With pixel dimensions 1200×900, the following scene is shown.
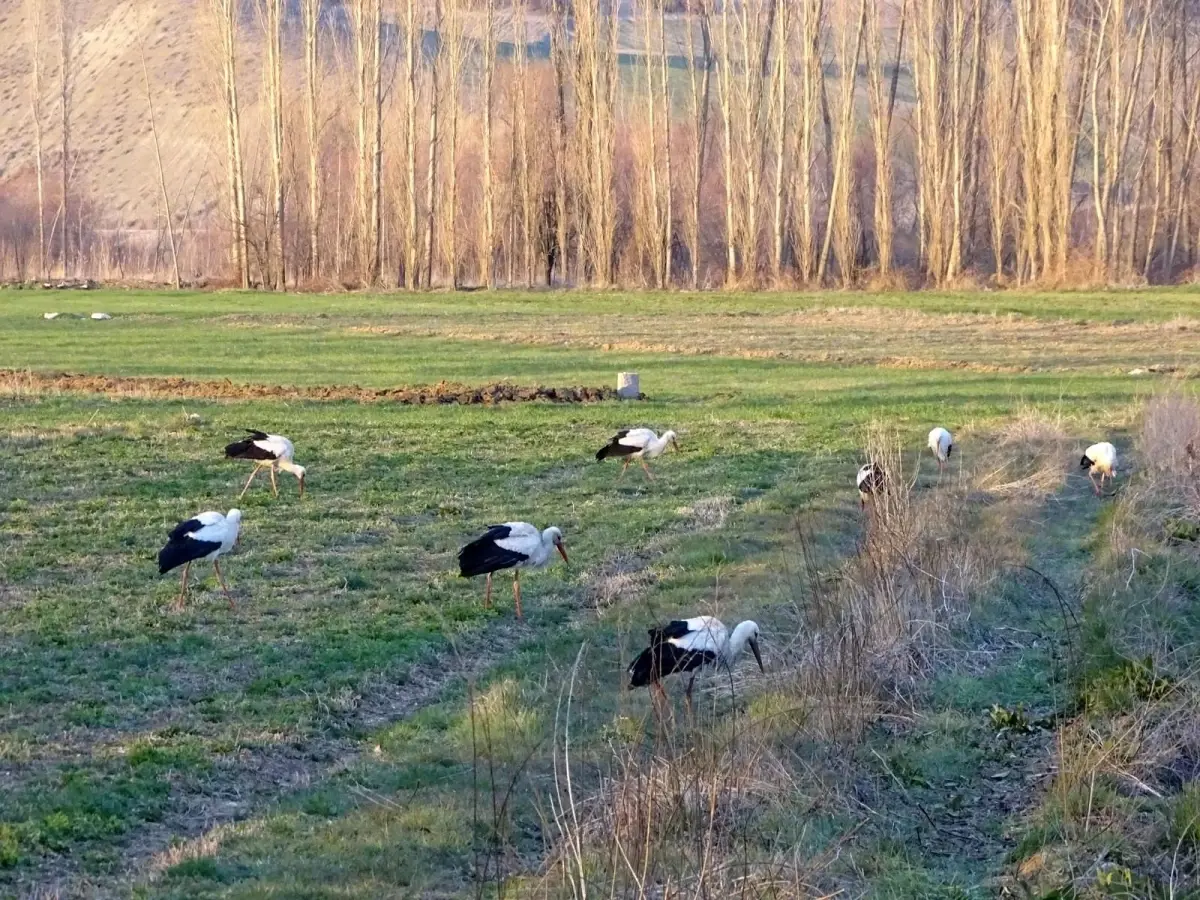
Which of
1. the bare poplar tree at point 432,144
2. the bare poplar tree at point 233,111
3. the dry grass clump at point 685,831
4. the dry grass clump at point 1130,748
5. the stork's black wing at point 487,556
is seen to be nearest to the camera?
the dry grass clump at point 685,831

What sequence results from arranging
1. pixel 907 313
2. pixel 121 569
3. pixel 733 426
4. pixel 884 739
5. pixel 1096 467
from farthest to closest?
pixel 907 313
pixel 733 426
pixel 1096 467
pixel 121 569
pixel 884 739

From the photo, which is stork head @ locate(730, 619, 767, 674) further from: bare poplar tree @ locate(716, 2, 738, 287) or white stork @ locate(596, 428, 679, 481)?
bare poplar tree @ locate(716, 2, 738, 287)

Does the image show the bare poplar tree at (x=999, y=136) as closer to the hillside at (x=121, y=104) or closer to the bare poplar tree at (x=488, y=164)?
the bare poplar tree at (x=488, y=164)

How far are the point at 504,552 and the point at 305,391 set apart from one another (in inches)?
566

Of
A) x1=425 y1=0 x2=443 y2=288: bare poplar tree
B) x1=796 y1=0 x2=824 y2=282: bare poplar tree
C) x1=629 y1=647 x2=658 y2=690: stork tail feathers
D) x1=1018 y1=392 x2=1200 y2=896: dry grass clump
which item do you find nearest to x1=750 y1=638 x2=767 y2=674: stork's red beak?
x1=629 y1=647 x2=658 y2=690: stork tail feathers

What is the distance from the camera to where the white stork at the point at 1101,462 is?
1616cm

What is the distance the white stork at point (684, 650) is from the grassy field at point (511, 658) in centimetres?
31

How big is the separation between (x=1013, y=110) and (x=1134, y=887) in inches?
2169

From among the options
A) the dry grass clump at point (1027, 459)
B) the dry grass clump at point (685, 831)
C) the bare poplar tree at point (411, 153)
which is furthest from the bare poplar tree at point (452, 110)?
the dry grass clump at point (685, 831)

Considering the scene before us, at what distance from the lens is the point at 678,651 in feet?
27.6

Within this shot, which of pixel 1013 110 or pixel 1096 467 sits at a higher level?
pixel 1013 110

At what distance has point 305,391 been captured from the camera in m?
24.8

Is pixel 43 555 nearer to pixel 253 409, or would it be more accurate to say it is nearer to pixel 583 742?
pixel 583 742

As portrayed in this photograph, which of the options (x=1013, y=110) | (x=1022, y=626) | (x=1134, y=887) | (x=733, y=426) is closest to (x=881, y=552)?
(x=1022, y=626)
